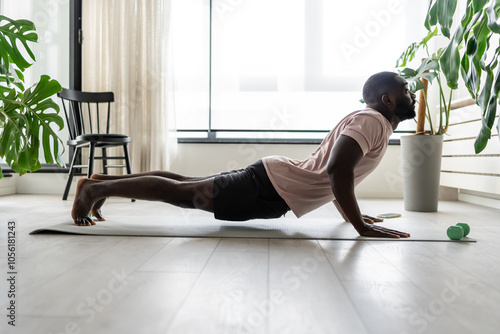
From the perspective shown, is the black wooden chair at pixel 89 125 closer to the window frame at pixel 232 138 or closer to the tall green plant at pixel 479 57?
the window frame at pixel 232 138

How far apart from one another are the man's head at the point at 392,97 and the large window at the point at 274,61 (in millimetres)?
1935

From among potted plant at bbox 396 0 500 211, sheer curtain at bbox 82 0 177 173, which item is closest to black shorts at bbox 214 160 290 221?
potted plant at bbox 396 0 500 211

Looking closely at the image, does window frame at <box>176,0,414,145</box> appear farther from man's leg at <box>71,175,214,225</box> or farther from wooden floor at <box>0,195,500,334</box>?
wooden floor at <box>0,195,500,334</box>

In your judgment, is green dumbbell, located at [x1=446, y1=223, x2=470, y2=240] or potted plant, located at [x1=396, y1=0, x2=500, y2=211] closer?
potted plant, located at [x1=396, y1=0, x2=500, y2=211]

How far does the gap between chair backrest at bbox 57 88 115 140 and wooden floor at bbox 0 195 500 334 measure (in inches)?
75.0

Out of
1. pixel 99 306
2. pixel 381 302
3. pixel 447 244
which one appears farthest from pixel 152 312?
pixel 447 244

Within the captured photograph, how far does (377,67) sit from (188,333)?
11.0 ft

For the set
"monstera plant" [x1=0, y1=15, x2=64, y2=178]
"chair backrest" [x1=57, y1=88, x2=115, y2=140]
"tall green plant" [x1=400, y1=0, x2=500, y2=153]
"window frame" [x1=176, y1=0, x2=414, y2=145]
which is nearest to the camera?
"tall green plant" [x1=400, y1=0, x2=500, y2=153]

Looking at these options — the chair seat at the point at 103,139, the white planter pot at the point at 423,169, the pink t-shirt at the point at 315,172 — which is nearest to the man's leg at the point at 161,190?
the pink t-shirt at the point at 315,172

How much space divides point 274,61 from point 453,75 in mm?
2369

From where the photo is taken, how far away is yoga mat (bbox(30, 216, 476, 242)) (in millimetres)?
1501

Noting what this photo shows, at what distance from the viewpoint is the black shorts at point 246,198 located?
1554 mm

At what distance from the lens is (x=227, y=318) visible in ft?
2.28

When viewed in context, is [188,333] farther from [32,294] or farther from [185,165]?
[185,165]
